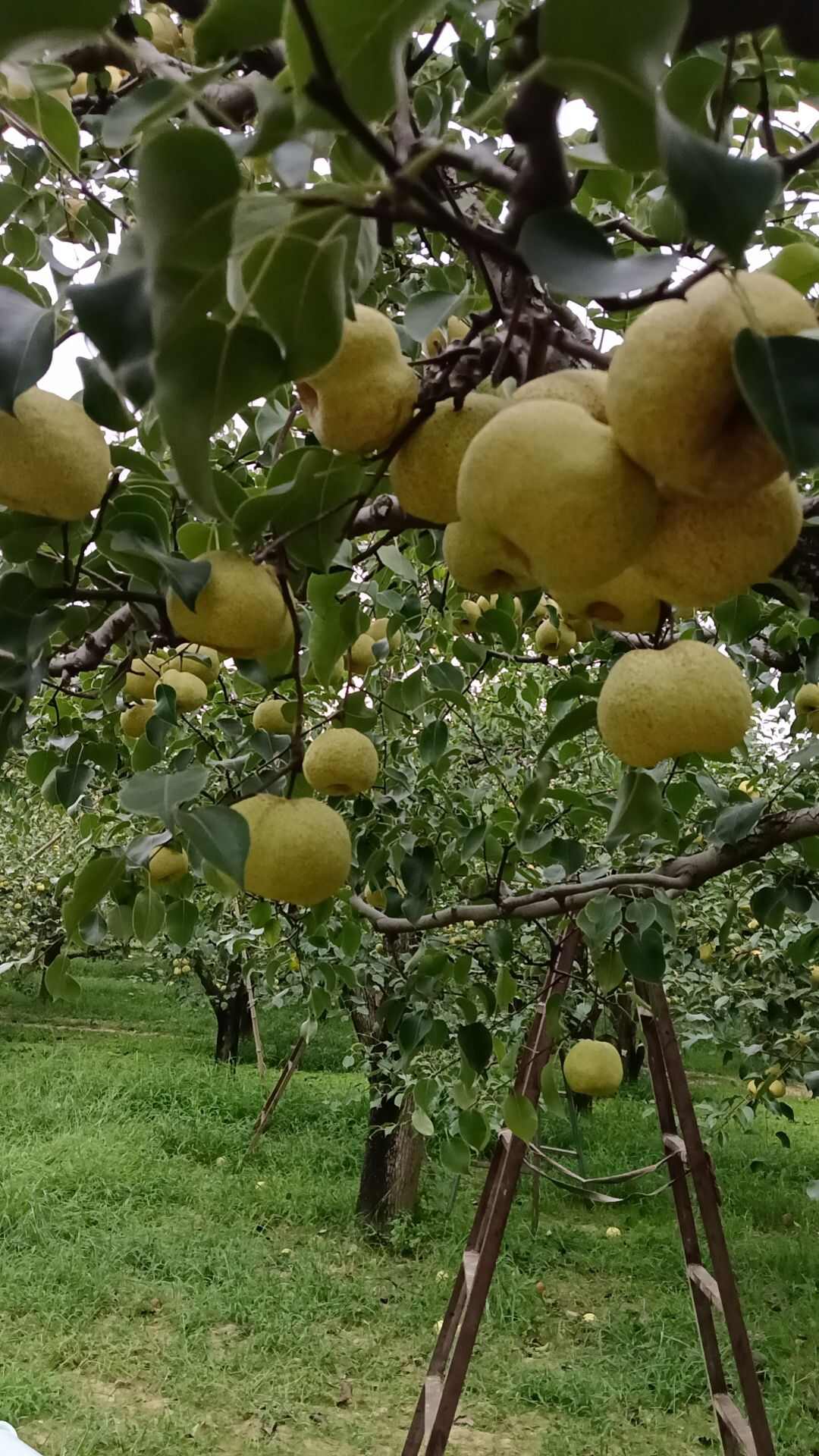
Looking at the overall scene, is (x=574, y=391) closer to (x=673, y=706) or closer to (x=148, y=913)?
(x=673, y=706)

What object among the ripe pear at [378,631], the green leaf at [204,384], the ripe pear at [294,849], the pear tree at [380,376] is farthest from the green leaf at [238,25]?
the ripe pear at [378,631]

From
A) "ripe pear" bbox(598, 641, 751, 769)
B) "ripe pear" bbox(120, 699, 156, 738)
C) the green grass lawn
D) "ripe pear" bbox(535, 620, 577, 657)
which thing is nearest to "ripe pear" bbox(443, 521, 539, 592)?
"ripe pear" bbox(598, 641, 751, 769)

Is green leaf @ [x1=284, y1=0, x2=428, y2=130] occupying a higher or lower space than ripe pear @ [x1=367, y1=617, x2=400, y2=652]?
higher

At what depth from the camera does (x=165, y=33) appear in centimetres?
180

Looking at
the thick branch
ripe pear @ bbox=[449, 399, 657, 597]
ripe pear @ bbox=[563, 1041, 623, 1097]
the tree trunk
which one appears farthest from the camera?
the tree trunk

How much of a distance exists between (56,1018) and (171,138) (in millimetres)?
13364

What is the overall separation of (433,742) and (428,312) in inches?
56.1

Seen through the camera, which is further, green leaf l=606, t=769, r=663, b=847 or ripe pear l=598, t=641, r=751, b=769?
green leaf l=606, t=769, r=663, b=847

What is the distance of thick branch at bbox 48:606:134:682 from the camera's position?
1337 mm

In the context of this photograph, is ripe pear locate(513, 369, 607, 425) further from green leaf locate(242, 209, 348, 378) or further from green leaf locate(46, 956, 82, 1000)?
green leaf locate(46, 956, 82, 1000)

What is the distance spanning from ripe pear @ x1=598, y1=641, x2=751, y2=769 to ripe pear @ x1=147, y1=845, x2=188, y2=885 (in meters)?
0.91

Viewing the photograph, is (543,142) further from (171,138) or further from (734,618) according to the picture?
(734,618)

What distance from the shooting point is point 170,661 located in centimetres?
171

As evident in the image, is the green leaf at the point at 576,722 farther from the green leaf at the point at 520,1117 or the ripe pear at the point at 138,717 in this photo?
the green leaf at the point at 520,1117
